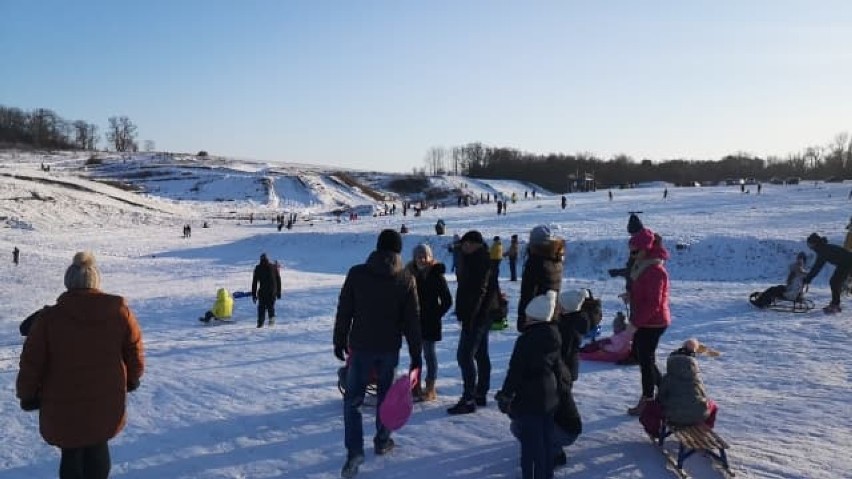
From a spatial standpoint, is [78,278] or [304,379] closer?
[78,278]

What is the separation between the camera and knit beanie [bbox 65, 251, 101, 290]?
3916 mm

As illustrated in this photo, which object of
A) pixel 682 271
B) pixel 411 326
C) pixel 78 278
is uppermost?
pixel 78 278

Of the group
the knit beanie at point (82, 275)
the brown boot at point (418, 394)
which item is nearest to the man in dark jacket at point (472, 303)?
the brown boot at point (418, 394)

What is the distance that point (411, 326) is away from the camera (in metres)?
5.20

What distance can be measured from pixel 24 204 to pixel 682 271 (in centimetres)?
5009

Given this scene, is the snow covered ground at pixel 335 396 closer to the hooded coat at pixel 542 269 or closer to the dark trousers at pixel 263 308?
the dark trousers at pixel 263 308

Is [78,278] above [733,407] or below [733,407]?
above

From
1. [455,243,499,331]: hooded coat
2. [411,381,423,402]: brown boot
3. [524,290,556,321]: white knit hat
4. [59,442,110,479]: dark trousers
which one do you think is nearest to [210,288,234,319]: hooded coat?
[411,381,423,402]: brown boot

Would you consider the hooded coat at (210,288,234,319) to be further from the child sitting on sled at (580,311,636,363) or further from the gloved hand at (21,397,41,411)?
the gloved hand at (21,397,41,411)

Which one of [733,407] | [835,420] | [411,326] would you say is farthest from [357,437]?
[835,420]

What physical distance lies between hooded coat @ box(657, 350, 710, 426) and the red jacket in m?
0.80

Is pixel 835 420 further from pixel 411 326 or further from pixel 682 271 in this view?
pixel 682 271

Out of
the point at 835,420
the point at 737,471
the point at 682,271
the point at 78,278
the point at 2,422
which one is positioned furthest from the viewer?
the point at 682,271

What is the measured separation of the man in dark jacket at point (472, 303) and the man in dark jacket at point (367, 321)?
135cm
